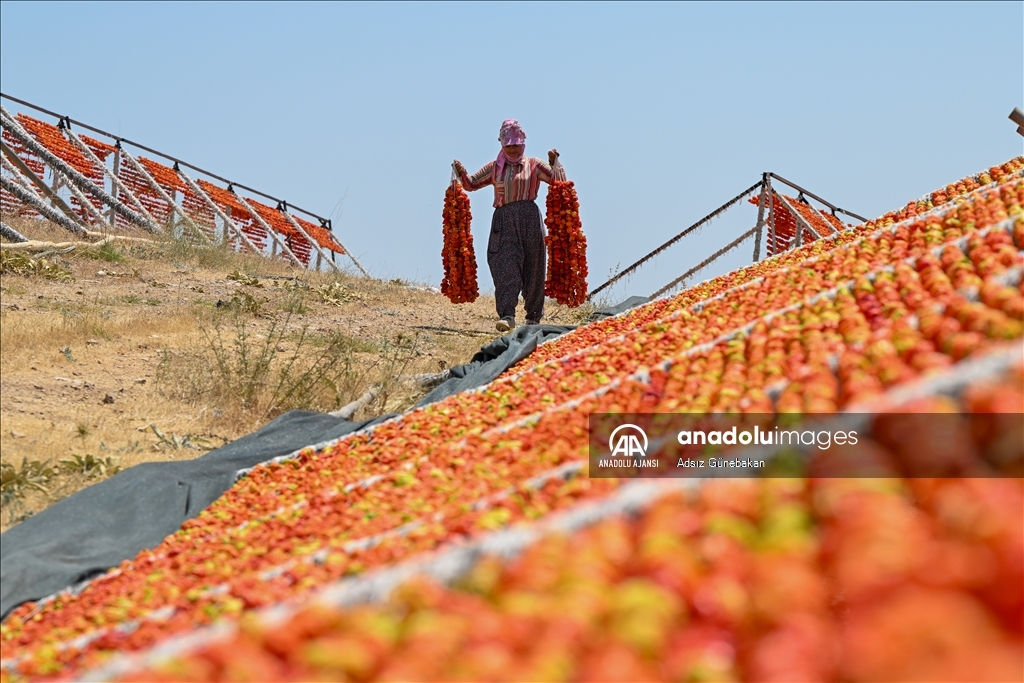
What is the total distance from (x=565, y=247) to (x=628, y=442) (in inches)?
258

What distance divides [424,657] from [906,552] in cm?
73

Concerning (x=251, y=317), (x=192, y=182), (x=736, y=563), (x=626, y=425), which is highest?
(x=192, y=182)

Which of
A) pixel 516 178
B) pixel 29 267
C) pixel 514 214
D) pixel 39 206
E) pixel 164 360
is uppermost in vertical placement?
pixel 39 206

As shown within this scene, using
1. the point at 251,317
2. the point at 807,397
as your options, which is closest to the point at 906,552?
the point at 807,397

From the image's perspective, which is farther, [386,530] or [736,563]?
[386,530]

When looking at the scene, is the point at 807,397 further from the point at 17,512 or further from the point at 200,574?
the point at 17,512

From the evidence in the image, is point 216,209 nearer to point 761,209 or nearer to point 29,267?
point 29,267

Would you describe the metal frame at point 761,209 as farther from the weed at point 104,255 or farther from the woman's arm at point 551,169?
the weed at point 104,255

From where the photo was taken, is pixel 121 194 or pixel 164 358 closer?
pixel 164 358

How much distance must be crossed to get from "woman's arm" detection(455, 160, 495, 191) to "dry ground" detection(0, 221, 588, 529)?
1.60 m

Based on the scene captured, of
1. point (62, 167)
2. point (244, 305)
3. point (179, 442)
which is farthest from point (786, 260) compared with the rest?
point (62, 167)

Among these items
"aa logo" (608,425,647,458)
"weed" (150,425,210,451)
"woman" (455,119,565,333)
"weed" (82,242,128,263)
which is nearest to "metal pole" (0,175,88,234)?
"weed" (82,242,128,263)

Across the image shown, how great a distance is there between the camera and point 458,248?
934cm

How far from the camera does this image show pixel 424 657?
52.9 inches
